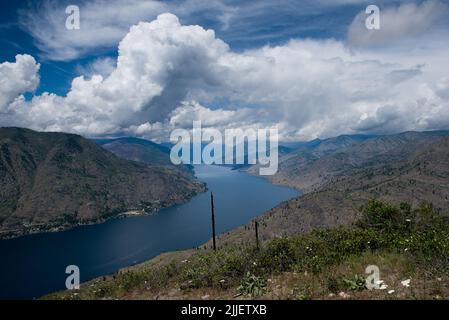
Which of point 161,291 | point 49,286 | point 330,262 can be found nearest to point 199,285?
point 161,291

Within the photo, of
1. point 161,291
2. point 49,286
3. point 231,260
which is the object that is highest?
point 231,260

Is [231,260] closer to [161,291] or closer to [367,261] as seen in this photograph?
[161,291]

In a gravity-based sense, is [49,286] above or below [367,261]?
below
